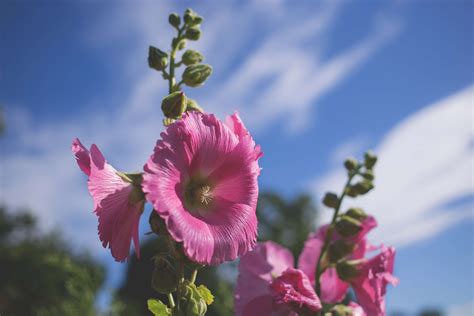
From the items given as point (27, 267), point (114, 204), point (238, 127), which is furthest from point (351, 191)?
point (27, 267)

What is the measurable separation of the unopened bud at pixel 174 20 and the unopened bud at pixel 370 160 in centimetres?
83

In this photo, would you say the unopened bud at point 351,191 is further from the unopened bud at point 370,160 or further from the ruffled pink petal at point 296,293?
the ruffled pink petal at point 296,293

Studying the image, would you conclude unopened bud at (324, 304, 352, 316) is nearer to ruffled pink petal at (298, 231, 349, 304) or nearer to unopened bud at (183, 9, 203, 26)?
ruffled pink petal at (298, 231, 349, 304)

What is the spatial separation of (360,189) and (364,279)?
319 mm

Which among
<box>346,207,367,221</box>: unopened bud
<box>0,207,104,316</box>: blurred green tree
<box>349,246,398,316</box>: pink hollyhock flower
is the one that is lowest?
<box>349,246,398,316</box>: pink hollyhock flower

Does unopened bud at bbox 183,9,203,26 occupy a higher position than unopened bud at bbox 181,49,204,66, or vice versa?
unopened bud at bbox 183,9,203,26

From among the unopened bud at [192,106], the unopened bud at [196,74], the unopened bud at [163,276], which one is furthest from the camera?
the unopened bud at [196,74]

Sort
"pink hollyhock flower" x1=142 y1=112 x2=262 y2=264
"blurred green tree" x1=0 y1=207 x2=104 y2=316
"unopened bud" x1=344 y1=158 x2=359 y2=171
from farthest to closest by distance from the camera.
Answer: "blurred green tree" x1=0 y1=207 x2=104 y2=316, "unopened bud" x1=344 y1=158 x2=359 y2=171, "pink hollyhock flower" x1=142 y1=112 x2=262 y2=264

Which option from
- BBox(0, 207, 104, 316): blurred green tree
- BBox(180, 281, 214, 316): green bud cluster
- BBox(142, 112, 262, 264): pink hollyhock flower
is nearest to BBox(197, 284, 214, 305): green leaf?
BBox(180, 281, 214, 316): green bud cluster

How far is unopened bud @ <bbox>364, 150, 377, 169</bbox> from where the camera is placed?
77.3 inches

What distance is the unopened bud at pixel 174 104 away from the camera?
1312 mm

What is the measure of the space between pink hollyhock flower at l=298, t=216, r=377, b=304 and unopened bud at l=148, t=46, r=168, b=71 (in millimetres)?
821

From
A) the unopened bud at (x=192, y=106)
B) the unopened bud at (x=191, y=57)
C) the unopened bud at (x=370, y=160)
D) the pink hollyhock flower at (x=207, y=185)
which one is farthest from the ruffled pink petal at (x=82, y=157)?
the unopened bud at (x=370, y=160)

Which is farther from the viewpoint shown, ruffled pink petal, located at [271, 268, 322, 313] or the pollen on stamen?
ruffled pink petal, located at [271, 268, 322, 313]
